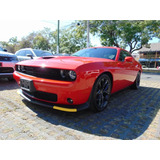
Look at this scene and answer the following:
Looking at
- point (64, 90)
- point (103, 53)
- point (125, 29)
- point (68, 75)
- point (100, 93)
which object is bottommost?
point (100, 93)

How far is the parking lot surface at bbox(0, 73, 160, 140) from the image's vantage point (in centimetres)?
164

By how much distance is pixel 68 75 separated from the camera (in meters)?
1.84

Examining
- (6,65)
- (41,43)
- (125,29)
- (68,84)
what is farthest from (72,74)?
(41,43)

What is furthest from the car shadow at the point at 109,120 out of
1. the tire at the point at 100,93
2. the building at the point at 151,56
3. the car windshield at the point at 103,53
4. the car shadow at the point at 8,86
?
the building at the point at 151,56

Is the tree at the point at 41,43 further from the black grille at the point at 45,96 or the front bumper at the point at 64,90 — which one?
the front bumper at the point at 64,90

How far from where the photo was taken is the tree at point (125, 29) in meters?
14.3

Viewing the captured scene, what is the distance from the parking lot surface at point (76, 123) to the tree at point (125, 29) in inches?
553

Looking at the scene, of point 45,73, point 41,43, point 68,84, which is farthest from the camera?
point 41,43

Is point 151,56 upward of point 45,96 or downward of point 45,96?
upward

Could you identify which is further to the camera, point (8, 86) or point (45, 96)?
point (8, 86)

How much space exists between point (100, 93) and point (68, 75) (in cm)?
80

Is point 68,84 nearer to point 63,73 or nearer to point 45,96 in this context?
point 63,73

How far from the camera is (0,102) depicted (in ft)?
8.71
